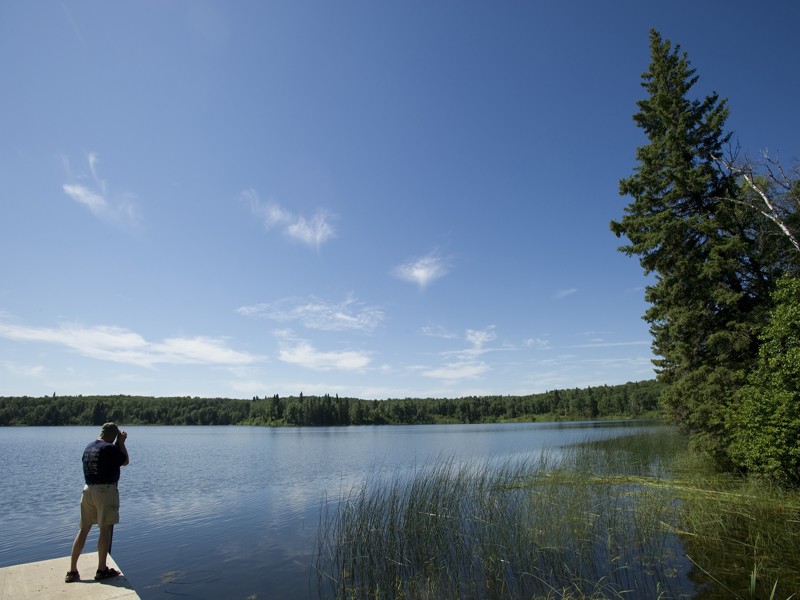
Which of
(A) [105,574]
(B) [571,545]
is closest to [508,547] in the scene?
(B) [571,545]

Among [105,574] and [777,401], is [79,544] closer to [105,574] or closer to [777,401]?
[105,574]

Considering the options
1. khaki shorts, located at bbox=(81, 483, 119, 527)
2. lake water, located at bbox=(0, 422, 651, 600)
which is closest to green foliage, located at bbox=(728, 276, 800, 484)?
lake water, located at bbox=(0, 422, 651, 600)

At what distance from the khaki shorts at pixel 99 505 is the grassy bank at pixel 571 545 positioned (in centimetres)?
407

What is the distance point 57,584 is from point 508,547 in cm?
788

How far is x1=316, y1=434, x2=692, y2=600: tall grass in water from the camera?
7.30 metres

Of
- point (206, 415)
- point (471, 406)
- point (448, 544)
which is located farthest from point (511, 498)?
point (206, 415)

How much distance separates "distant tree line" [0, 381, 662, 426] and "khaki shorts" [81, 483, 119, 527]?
12684 cm

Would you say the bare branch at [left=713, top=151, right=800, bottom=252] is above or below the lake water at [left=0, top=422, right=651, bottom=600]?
above

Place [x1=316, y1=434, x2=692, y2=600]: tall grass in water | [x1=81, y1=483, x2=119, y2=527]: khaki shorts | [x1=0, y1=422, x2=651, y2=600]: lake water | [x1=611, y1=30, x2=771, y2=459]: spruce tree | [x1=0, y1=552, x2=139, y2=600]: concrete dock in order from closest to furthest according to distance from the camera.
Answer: [x1=0, y1=552, x2=139, y2=600]: concrete dock
[x1=81, y1=483, x2=119, y2=527]: khaki shorts
[x1=316, y1=434, x2=692, y2=600]: tall grass in water
[x1=0, y1=422, x2=651, y2=600]: lake water
[x1=611, y1=30, x2=771, y2=459]: spruce tree

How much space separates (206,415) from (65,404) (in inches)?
1660

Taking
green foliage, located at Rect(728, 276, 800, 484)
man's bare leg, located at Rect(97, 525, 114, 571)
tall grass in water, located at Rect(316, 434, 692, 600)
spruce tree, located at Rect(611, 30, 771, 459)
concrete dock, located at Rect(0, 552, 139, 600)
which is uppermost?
spruce tree, located at Rect(611, 30, 771, 459)

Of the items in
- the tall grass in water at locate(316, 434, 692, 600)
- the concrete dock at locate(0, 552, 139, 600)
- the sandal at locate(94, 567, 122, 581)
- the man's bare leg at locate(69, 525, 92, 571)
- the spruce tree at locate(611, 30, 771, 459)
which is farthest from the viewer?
the spruce tree at locate(611, 30, 771, 459)

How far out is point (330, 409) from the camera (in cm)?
13012

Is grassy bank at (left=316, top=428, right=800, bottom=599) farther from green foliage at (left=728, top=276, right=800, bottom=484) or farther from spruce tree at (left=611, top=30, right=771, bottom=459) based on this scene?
spruce tree at (left=611, top=30, right=771, bottom=459)
